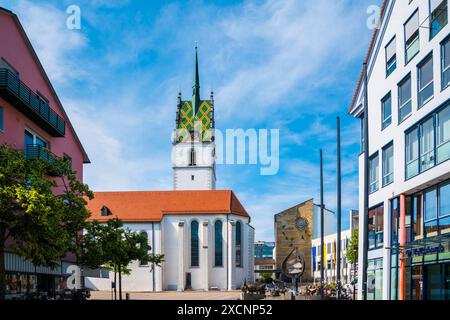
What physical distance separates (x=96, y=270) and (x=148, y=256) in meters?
11.5

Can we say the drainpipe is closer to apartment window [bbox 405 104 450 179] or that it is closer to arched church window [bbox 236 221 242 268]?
apartment window [bbox 405 104 450 179]

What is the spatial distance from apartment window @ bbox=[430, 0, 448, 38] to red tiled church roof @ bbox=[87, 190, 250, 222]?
2146 inches

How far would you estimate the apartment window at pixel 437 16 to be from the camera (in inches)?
790

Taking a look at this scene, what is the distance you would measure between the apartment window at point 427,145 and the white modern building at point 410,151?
0.04m

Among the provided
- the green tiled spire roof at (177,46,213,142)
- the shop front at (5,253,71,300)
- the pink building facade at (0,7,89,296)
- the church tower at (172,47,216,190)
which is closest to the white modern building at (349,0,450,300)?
the shop front at (5,253,71,300)

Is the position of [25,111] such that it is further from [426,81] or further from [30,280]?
[426,81]

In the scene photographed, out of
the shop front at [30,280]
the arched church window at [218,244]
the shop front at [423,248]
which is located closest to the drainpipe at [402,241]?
the shop front at [423,248]

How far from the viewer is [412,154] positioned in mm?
22922

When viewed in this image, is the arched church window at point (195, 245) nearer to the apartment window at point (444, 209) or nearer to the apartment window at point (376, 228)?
the apartment window at point (376, 228)

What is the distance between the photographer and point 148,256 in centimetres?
4056

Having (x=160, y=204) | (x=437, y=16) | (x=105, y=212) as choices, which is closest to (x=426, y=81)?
(x=437, y=16)

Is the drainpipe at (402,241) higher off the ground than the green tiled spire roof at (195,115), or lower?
lower
